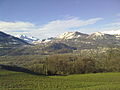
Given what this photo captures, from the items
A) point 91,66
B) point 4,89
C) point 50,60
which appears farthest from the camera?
point 50,60

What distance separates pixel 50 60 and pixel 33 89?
3585 inches

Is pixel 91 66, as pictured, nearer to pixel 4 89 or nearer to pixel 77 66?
pixel 77 66

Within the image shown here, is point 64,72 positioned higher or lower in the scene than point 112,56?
lower

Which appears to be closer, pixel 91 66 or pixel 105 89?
pixel 105 89

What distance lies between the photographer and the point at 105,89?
44750mm

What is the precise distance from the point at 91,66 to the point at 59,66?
22319 millimetres

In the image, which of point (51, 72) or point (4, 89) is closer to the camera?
point (4, 89)

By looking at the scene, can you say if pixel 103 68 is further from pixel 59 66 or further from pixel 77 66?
pixel 59 66

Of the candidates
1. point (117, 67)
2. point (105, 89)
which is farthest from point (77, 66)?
point (105, 89)

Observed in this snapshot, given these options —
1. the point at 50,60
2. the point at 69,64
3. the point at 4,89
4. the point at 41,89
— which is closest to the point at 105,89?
the point at 41,89

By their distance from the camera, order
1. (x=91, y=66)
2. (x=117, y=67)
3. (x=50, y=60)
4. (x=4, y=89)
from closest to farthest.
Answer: (x=4, y=89) → (x=117, y=67) → (x=91, y=66) → (x=50, y=60)

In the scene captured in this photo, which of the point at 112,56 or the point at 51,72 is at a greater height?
the point at 112,56

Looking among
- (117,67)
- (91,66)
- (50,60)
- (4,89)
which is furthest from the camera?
(50,60)

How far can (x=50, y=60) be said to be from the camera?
449ft
